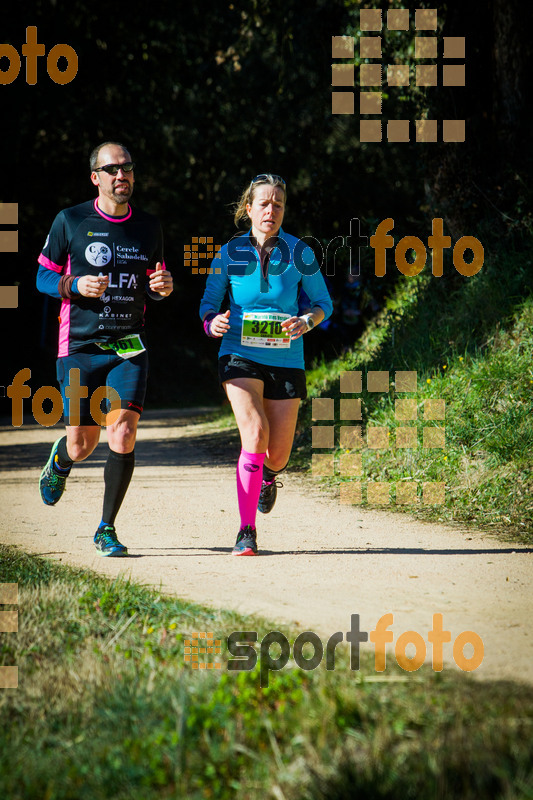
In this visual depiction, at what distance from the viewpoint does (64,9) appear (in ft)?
50.7

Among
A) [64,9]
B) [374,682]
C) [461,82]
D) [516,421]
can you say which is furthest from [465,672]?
[64,9]

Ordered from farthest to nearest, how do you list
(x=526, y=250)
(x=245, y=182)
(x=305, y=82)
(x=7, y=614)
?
(x=245, y=182)
(x=305, y=82)
(x=526, y=250)
(x=7, y=614)

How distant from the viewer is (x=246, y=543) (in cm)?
591

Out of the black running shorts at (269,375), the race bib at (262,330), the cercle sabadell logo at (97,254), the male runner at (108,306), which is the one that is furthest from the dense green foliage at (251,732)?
the cercle sabadell logo at (97,254)

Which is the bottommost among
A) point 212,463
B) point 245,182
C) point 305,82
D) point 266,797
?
point 212,463

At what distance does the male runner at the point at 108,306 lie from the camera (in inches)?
236

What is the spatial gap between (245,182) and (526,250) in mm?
9719

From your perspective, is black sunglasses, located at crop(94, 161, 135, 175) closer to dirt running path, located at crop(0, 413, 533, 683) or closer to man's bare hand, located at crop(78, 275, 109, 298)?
man's bare hand, located at crop(78, 275, 109, 298)

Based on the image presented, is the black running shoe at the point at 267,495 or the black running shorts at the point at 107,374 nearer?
the black running shorts at the point at 107,374

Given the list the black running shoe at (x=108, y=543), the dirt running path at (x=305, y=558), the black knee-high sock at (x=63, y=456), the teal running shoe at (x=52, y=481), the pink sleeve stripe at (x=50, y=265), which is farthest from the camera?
the teal running shoe at (x=52, y=481)

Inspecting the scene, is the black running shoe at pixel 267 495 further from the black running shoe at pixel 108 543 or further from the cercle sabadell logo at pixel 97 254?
the cercle sabadell logo at pixel 97 254

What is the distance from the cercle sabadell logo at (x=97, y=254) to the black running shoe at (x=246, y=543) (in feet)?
6.26

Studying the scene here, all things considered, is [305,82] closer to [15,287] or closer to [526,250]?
[526,250]

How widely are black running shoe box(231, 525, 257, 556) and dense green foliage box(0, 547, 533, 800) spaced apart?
86.0 inches
